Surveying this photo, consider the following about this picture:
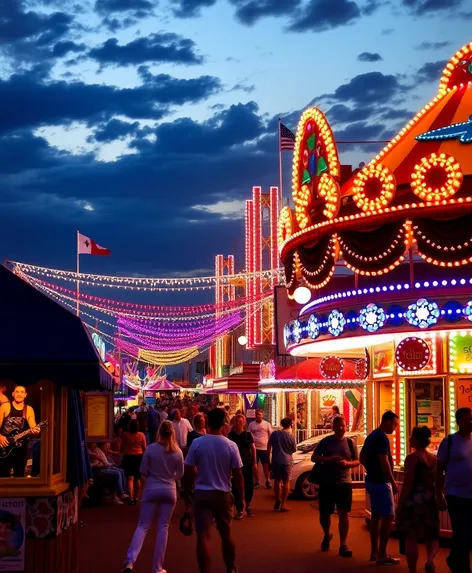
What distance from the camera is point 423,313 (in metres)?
A: 13.8

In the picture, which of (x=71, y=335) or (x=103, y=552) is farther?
(x=103, y=552)

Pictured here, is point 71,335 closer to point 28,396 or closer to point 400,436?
point 28,396

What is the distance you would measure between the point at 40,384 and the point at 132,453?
340 inches

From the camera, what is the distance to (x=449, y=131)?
1466 centimetres

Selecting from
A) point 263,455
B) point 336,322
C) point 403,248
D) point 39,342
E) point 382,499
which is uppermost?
point 403,248

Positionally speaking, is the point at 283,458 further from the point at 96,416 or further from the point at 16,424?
the point at 16,424

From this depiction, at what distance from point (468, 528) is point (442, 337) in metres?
5.07

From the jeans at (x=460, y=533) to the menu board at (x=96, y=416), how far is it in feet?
36.5

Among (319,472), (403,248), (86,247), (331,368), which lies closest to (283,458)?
(319,472)

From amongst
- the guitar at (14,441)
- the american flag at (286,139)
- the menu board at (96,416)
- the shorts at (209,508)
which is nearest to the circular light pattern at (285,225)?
the menu board at (96,416)

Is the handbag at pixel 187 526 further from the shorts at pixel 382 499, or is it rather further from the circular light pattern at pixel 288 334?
the circular light pattern at pixel 288 334

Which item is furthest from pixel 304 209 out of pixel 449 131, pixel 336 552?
pixel 336 552

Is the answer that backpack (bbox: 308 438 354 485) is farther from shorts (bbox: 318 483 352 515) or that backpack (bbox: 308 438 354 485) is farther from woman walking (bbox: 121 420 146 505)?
woman walking (bbox: 121 420 146 505)

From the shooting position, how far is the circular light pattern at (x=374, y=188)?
1396cm
